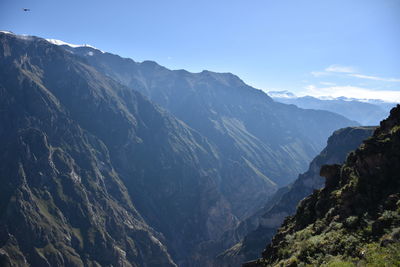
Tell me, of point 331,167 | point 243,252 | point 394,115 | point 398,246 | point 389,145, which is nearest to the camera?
point 398,246

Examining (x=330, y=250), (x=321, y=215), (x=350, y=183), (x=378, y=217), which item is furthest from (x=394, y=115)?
(x=330, y=250)

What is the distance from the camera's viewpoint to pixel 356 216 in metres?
31.7

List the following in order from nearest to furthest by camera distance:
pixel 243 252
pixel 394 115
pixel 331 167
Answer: pixel 394 115
pixel 331 167
pixel 243 252

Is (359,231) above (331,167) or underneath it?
underneath

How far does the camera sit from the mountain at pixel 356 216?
2592 cm

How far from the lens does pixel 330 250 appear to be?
29.0 meters

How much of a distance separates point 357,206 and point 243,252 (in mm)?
176140

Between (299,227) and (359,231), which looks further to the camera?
(299,227)

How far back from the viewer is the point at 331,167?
148ft

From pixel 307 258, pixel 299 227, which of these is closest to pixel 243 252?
pixel 299 227

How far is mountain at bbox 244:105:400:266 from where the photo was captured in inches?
1021

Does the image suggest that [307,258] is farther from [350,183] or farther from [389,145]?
[389,145]

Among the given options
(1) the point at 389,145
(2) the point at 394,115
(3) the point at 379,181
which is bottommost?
(3) the point at 379,181

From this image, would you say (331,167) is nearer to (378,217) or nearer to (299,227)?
(299,227)
